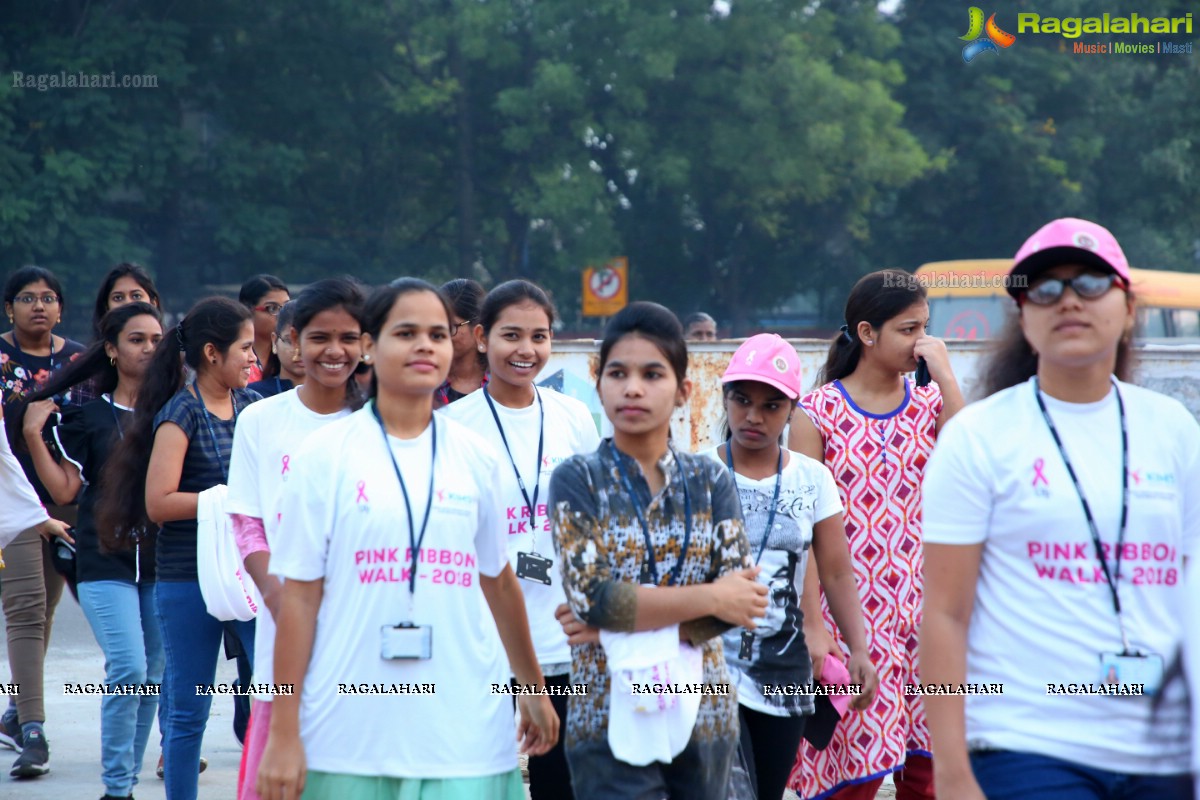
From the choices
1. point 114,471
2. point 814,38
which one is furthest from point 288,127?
point 114,471

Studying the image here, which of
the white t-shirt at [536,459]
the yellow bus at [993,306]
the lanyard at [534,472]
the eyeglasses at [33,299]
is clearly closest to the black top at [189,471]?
the white t-shirt at [536,459]

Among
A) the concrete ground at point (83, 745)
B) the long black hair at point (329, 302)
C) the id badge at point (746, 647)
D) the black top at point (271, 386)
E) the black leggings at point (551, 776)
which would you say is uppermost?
the long black hair at point (329, 302)

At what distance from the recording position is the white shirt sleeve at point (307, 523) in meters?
3.20

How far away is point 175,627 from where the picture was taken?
4969 millimetres

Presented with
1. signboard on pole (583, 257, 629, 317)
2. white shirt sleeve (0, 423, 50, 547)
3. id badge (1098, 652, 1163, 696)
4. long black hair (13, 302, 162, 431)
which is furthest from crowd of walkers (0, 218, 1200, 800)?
signboard on pole (583, 257, 629, 317)

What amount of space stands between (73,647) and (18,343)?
245cm

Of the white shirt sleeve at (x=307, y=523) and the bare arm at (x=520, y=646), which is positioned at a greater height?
the white shirt sleeve at (x=307, y=523)

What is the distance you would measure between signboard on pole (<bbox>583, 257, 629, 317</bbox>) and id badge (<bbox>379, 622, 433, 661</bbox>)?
22967 mm

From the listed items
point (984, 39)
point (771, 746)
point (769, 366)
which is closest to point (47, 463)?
point (769, 366)

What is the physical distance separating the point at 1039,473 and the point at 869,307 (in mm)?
1922

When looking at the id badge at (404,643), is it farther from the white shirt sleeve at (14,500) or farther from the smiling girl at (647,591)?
the white shirt sleeve at (14,500)

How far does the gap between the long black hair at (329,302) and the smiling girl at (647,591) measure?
4.07 ft

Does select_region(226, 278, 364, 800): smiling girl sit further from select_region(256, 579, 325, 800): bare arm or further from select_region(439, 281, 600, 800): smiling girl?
select_region(256, 579, 325, 800): bare arm

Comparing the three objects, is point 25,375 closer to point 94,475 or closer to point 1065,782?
point 94,475
